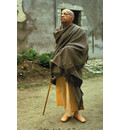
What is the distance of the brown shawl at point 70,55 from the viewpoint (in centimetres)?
286

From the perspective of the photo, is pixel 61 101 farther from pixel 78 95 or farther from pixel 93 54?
pixel 93 54

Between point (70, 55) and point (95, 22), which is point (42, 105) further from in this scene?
point (95, 22)

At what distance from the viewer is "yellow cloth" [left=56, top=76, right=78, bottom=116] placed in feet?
9.75

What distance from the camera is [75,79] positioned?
2.91m

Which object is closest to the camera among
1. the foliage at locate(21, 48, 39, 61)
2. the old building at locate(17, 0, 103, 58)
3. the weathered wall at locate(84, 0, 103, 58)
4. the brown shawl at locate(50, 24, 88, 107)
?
the brown shawl at locate(50, 24, 88, 107)

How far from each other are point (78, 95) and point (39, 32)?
567cm

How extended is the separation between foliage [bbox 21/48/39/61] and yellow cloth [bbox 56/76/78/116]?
169 inches

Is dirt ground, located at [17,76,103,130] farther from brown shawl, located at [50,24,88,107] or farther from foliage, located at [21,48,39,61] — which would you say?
foliage, located at [21,48,39,61]

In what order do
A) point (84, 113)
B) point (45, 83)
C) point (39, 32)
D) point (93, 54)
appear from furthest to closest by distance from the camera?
point (93, 54)
point (39, 32)
point (45, 83)
point (84, 113)

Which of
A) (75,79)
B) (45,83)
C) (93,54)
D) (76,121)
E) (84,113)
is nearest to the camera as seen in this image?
(75,79)

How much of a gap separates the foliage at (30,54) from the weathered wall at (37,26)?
21 cm

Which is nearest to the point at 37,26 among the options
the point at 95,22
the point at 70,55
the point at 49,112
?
the point at 95,22

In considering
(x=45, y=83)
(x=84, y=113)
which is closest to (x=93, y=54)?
(x=45, y=83)

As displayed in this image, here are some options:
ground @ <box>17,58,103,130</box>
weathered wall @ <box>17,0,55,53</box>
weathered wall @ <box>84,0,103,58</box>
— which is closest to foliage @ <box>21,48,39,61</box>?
weathered wall @ <box>17,0,55,53</box>
